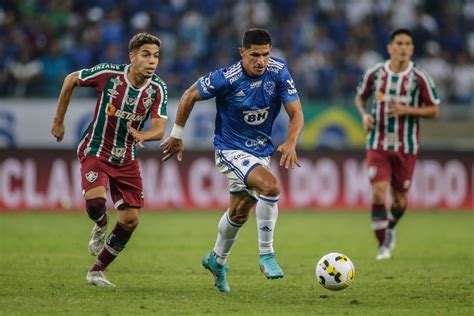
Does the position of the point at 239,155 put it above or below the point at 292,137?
below

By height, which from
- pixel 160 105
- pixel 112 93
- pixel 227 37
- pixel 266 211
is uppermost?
pixel 227 37

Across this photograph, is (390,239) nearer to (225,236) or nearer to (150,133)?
(225,236)

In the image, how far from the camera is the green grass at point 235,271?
8031 millimetres

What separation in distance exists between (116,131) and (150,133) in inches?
22.2

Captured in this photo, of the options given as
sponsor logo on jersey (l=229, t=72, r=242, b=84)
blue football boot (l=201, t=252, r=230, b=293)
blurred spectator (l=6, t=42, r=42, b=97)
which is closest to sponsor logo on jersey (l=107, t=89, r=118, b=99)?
sponsor logo on jersey (l=229, t=72, r=242, b=84)

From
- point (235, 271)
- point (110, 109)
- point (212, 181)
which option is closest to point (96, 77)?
point (110, 109)

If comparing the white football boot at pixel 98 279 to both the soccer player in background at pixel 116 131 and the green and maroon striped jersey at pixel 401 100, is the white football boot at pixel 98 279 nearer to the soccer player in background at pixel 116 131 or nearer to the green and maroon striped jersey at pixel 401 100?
the soccer player in background at pixel 116 131

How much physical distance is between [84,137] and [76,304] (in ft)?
7.03

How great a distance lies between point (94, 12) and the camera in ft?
73.2

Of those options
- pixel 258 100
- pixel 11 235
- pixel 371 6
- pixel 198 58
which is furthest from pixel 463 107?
pixel 258 100

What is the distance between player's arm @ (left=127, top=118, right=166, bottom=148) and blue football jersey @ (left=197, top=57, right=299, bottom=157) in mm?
572

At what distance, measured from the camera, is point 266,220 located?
8.92m

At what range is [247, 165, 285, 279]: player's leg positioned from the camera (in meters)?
8.63

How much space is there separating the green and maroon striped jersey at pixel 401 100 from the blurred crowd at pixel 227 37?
893cm
